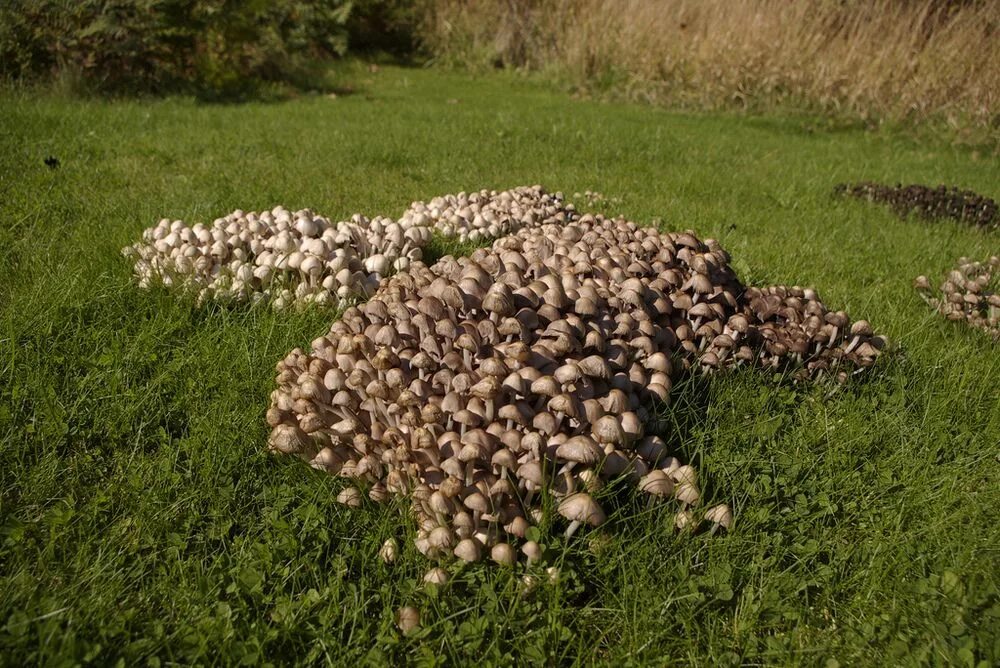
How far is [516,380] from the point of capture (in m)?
2.52

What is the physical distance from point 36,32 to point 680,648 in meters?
10.7

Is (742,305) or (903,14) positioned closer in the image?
(742,305)

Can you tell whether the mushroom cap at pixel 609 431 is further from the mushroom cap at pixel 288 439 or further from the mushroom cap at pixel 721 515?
the mushroom cap at pixel 288 439

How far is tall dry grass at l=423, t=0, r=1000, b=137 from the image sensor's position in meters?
11.9

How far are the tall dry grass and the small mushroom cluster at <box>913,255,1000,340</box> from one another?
8641 millimetres

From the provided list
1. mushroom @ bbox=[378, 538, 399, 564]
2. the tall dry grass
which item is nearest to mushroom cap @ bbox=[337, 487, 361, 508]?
mushroom @ bbox=[378, 538, 399, 564]

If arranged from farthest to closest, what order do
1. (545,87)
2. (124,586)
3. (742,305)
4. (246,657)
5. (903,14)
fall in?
(545,87), (903,14), (742,305), (124,586), (246,657)

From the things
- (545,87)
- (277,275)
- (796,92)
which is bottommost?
(545,87)

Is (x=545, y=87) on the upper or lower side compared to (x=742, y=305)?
lower

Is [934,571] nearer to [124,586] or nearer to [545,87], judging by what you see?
[124,586]

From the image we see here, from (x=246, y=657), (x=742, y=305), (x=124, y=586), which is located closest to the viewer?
(x=246, y=657)

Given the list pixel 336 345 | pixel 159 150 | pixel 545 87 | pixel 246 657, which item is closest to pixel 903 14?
pixel 545 87

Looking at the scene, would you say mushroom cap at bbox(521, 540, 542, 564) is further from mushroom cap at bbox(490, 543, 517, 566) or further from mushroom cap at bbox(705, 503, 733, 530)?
mushroom cap at bbox(705, 503, 733, 530)

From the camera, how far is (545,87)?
15359 millimetres
